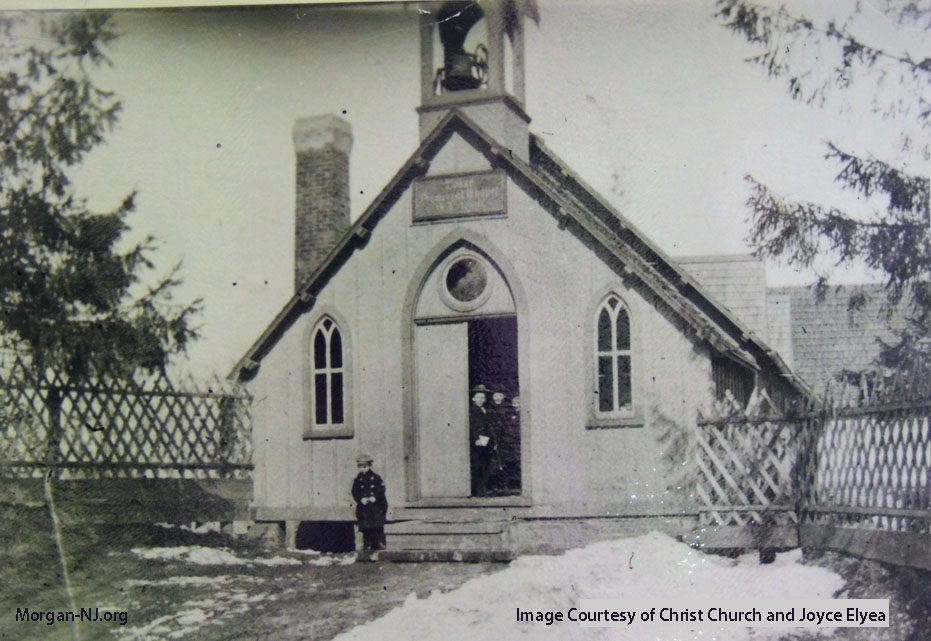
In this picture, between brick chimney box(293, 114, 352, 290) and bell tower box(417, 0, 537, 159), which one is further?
brick chimney box(293, 114, 352, 290)

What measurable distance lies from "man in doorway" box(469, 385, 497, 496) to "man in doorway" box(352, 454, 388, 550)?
79 cm

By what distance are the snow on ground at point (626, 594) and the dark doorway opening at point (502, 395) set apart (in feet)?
2.73

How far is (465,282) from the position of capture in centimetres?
702

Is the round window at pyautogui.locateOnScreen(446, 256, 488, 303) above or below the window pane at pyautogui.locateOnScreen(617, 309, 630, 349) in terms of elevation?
above

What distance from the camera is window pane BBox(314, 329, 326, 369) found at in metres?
7.00

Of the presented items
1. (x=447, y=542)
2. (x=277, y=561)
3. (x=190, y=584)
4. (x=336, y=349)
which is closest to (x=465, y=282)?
(x=336, y=349)

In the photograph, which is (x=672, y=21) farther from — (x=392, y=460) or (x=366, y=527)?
(x=366, y=527)

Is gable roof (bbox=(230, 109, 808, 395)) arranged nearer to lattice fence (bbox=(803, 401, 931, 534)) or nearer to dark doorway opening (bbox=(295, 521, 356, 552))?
lattice fence (bbox=(803, 401, 931, 534))

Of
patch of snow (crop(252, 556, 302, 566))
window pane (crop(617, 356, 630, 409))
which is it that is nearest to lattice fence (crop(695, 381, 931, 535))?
window pane (crop(617, 356, 630, 409))

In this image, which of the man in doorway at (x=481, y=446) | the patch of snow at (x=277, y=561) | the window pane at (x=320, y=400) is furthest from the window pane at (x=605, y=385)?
the patch of snow at (x=277, y=561)

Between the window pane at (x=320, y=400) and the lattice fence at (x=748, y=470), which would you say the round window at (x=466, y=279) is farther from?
the lattice fence at (x=748, y=470)

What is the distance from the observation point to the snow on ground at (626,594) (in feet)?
19.6

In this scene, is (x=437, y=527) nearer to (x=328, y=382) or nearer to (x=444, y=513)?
(x=444, y=513)

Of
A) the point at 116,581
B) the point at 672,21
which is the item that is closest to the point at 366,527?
the point at 116,581
